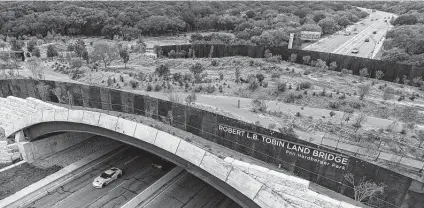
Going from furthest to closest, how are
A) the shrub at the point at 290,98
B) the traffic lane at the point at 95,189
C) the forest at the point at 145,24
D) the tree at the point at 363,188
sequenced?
the forest at the point at 145,24
the shrub at the point at 290,98
the traffic lane at the point at 95,189
the tree at the point at 363,188

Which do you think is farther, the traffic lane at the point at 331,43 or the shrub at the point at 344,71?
the traffic lane at the point at 331,43

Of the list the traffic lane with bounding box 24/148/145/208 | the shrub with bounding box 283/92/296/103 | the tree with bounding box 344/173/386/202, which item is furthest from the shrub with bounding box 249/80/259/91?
the tree with bounding box 344/173/386/202

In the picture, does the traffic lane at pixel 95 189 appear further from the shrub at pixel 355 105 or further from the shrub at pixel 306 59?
the shrub at pixel 306 59

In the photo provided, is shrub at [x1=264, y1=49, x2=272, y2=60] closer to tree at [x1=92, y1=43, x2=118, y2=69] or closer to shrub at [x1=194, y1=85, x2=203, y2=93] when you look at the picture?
shrub at [x1=194, y1=85, x2=203, y2=93]

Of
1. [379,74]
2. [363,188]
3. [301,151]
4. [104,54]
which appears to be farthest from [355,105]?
[104,54]

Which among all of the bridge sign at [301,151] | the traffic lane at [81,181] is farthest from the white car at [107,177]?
the bridge sign at [301,151]

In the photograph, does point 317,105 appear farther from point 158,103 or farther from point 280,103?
point 158,103

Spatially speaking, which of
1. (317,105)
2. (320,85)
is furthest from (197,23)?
(317,105)
